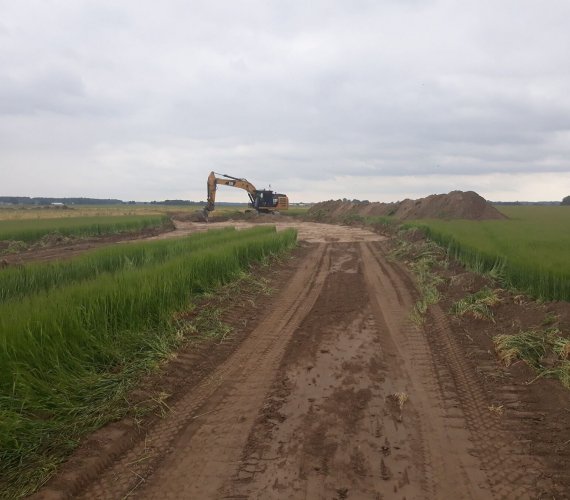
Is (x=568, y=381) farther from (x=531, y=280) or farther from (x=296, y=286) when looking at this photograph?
(x=296, y=286)

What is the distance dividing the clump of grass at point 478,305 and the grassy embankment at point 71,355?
191 inches

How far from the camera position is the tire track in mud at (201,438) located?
2.91m

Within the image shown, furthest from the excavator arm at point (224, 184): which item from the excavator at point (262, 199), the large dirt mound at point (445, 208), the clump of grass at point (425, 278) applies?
the clump of grass at point (425, 278)

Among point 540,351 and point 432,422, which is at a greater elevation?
point 540,351

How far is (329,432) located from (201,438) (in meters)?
1.13

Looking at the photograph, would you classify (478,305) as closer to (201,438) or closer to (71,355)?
(201,438)

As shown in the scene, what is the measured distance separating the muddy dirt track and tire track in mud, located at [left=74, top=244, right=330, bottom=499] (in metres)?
0.01

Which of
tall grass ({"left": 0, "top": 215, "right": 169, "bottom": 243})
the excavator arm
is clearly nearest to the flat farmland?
tall grass ({"left": 0, "top": 215, "right": 169, "bottom": 243})

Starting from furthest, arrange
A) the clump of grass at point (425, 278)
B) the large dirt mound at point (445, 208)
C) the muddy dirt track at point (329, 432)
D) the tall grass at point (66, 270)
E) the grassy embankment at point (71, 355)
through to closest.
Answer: the large dirt mound at point (445, 208)
the clump of grass at point (425, 278)
the tall grass at point (66, 270)
the grassy embankment at point (71, 355)
the muddy dirt track at point (329, 432)

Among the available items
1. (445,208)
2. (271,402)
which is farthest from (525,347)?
(445,208)

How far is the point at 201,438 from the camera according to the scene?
3502 mm

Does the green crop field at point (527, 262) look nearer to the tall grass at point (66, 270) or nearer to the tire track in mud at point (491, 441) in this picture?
the tire track in mud at point (491, 441)

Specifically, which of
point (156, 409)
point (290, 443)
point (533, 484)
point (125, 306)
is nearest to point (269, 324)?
point (125, 306)

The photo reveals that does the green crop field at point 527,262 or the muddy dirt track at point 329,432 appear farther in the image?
the green crop field at point 527,262
